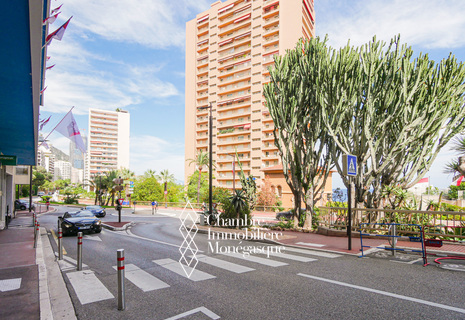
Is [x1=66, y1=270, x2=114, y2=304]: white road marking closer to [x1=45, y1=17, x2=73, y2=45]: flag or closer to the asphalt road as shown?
the asphalt road

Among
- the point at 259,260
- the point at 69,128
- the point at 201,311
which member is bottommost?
the point at 259,260

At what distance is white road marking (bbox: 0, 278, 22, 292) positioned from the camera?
6.12m

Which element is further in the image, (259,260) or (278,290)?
(259,260)

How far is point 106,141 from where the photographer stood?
160125 millimetres

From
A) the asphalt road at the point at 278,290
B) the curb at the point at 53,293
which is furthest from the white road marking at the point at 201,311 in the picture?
the curb at the point at 53,293

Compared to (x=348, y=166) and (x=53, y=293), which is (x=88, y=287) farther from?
(x=348, y=166)

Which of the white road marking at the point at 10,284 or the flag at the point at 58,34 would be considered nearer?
the white road marking at the point at 10,284

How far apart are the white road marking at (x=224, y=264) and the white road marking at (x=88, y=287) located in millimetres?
2969

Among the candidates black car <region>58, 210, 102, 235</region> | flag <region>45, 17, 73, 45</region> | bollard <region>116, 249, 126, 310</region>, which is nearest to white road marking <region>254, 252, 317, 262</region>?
bollard <region>116, 249, 126, 310</region>

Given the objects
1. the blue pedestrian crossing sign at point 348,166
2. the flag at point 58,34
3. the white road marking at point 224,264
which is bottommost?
the white road marking at point 224,264

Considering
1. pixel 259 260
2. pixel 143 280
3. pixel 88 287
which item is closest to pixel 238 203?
pixel 259 260

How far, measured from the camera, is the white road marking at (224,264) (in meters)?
7.55

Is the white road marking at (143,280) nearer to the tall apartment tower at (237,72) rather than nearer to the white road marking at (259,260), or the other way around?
the white road marking at (259,260)

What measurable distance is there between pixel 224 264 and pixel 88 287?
11.4 ft
